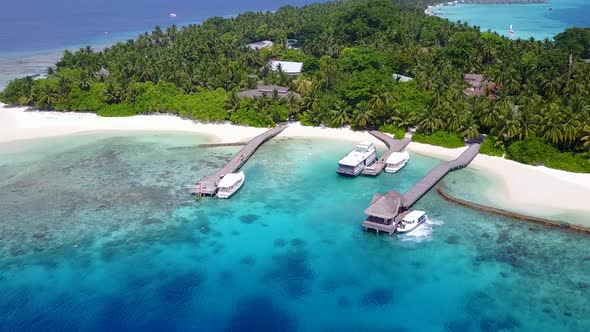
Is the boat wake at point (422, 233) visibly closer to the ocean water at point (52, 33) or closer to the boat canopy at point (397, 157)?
the boat canopy at point (397, 157)

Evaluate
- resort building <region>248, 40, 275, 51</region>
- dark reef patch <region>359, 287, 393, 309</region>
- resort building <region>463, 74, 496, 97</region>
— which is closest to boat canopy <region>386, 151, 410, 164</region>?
resort building <region>463, 74, 496, 97</region>

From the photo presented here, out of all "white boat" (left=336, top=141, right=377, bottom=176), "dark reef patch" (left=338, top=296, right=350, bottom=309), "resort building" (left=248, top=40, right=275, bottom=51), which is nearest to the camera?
"dark reef patch" (left=338, top=296, right=350, bottom=309)

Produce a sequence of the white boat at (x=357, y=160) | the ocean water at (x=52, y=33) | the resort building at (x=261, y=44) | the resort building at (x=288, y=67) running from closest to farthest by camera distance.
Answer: the white boat at (x=357, y=160), the resort building at (x=288, y=67), the resort building at (x=261, y=44), the ocean water at (x=52, y=33)

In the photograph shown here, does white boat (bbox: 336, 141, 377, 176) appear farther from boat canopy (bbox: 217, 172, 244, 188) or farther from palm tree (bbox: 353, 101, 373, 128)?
boat canopy (bbox: 217, 172, 244, 188)

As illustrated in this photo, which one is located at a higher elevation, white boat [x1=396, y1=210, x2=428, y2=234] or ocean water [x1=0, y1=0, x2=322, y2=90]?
ocean water [x1=0, y1=0, x2=322, y2=90]

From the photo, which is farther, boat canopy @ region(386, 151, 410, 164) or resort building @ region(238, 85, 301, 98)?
resort building @ region(238, 85, 301, 98)

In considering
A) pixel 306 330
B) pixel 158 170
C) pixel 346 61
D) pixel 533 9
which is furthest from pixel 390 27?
pixel 533 9

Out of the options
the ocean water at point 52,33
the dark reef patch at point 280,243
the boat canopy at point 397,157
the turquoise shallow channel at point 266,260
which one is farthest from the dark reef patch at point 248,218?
the ocean water at point 52,33

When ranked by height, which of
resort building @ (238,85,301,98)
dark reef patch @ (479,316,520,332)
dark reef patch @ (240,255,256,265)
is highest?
resort building @ (238,85,301,98)

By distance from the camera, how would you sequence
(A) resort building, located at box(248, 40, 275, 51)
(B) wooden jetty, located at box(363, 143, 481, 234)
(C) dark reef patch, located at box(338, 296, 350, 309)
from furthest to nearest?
1. (A) resort building, located at box(248, 40, 275, 51)
2. (B) wooden jetty, located at box(363, 143, 481, 234)
3. (C) dark reef patch, located at box(338, 296, 350, 309)
